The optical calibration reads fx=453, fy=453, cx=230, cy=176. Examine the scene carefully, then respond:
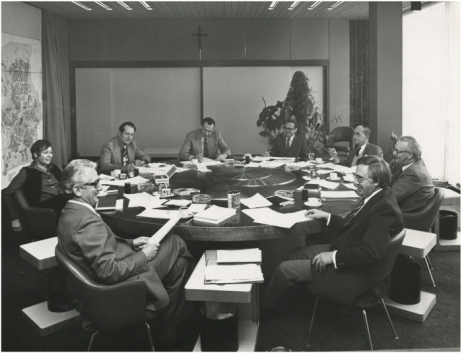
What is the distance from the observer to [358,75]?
29.8ft

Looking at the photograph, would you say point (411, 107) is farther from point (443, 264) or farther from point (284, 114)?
point (443, 264)

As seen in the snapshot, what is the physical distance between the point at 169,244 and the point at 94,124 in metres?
6.85

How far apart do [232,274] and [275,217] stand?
0.70 meters

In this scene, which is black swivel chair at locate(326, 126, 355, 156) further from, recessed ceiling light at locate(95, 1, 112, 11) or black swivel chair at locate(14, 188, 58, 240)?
black swivel chair at locate(14, 188, 58, 240)

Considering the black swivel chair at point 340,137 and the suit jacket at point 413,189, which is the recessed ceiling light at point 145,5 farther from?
the suit jacket at point 413,189

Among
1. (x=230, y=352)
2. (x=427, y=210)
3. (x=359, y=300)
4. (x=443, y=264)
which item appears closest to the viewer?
(x=230, y=352)

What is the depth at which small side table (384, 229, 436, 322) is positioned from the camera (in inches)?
116

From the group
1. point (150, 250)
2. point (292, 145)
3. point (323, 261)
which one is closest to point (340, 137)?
point (292, 145)

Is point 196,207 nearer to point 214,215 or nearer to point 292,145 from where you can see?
point 214,215

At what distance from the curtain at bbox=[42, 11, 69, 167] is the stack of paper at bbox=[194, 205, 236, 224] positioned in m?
5.67

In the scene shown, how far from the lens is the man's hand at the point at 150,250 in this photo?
250 centimetres

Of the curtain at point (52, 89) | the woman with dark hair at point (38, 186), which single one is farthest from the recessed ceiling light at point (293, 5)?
the woman with dark hair at point (38, 186)

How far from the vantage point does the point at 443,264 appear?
4.04 metres

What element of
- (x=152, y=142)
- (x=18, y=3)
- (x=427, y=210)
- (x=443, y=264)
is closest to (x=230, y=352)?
(x=427, y=210)
